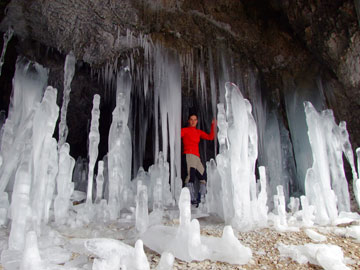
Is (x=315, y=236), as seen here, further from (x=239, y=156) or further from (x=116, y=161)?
(x=116, y=161)

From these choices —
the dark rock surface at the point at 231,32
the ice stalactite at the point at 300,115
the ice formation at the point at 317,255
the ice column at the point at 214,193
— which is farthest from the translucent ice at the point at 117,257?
the ice stalactite at the point at 300,115

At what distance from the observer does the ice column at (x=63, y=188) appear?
4031mm

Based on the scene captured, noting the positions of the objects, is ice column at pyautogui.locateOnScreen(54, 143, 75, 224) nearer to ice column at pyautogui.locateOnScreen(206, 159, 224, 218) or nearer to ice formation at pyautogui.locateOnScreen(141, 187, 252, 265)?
ice column at pyautogui.locateOnScreen(206, 159, 224, 218)

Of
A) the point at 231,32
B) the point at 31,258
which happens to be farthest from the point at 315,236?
the point at 231,32

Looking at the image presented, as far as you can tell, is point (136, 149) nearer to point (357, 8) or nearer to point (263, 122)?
point (263, 122)

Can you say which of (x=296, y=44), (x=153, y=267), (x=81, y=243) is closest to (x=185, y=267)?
(x=153, y=267)

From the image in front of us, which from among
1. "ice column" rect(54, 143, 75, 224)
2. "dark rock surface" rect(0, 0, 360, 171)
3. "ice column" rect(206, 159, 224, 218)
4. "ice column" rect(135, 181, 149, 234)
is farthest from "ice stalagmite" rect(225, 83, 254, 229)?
"dark rock surface" rect(0, 0, 360, 171)

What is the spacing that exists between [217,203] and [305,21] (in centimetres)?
390

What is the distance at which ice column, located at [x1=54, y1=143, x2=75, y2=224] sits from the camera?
403 cm

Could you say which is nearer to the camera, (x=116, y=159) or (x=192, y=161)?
(x=116, y=159)

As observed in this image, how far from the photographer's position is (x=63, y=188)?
4223 millimetres

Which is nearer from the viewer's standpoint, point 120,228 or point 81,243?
point 81,243

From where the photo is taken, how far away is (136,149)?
8.83m

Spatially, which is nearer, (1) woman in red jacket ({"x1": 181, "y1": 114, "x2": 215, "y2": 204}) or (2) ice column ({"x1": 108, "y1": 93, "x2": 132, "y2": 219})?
(2) ice column ({"x1": 108, "y1": 93, "x2": 132, "y2": 219})
